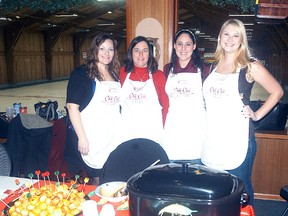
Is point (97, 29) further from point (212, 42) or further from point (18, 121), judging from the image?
point (18, 121)

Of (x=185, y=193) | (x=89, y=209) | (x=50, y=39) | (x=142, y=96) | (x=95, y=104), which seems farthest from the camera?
(x=50, y=39)

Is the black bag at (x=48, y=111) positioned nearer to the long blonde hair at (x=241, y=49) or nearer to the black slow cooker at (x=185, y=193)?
the long blonde hair at (x=241, y=49)

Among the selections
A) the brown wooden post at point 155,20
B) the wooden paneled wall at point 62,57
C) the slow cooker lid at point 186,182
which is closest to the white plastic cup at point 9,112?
the brown wooden post at point 155,20

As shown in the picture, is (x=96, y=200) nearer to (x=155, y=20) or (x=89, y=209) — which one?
(x=89, y=209)

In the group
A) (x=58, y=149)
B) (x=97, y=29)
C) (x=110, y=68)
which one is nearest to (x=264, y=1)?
(x=110, y=68)

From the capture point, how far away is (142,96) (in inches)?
89.0

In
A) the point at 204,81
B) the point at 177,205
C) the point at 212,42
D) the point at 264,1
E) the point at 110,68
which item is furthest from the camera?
the point at 212,42

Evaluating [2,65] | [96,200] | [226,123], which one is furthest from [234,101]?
[2,65]

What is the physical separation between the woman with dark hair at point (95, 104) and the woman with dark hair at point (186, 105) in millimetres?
378

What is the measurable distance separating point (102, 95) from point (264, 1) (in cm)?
201

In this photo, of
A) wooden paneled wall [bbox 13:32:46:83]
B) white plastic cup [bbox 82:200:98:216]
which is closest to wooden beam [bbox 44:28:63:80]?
wooden paneled wall [bbox 13:32:46:83]

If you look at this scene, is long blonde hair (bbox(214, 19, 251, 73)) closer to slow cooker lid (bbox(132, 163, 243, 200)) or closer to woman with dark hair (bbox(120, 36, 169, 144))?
woman with dark hair (bbox(120, 36, 169, 144))

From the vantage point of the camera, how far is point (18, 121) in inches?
104

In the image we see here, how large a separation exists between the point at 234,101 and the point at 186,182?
101cm
